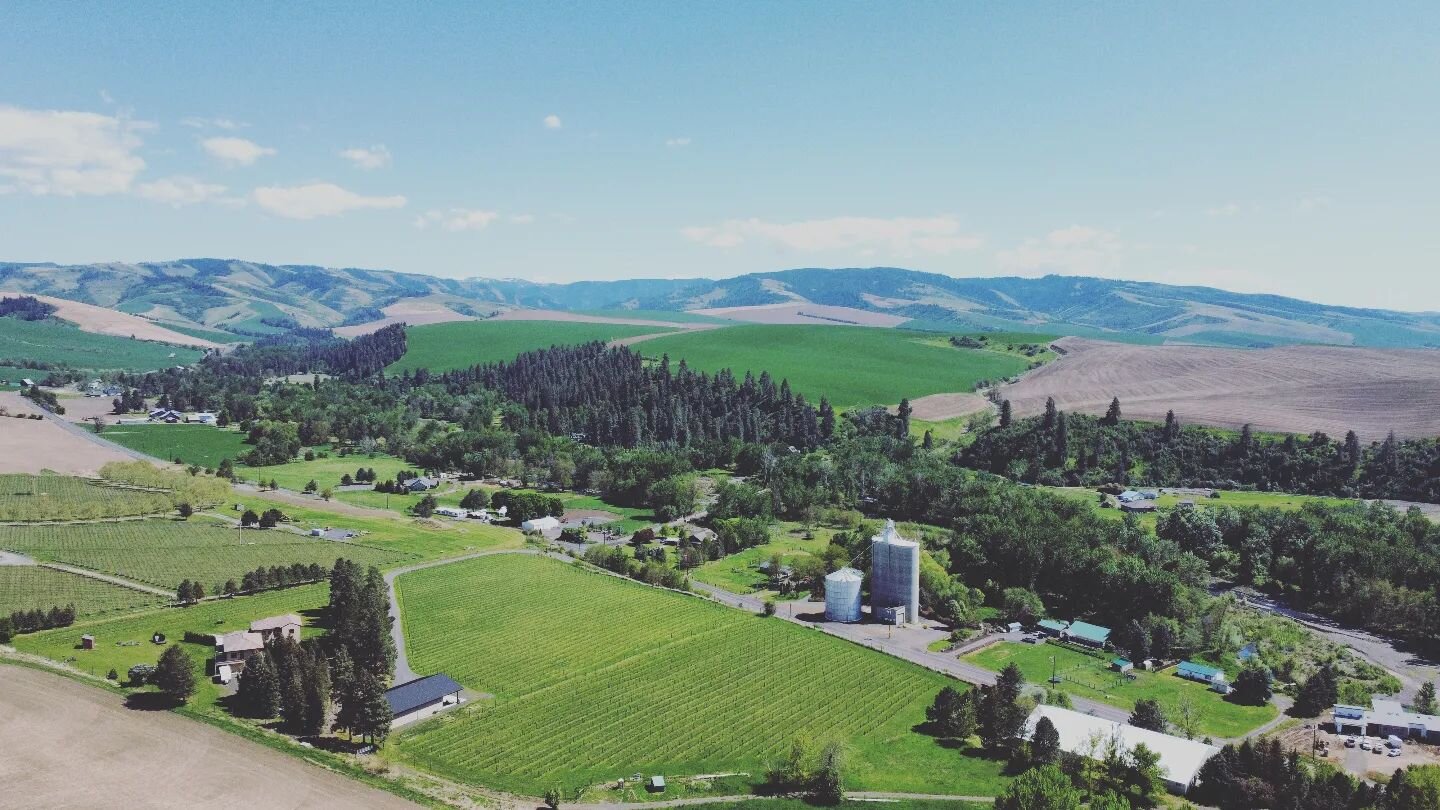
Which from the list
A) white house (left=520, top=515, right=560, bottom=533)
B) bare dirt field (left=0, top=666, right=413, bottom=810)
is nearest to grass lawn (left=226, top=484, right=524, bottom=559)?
white house (left=520, top=515, right=560, bottom=533)

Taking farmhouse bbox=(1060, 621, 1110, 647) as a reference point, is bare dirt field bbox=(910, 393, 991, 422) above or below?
above

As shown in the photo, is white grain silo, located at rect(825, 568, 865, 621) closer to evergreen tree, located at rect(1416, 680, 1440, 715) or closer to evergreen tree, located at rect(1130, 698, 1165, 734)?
evergreen tree, located at rect(1130, 698, 1165, 734)

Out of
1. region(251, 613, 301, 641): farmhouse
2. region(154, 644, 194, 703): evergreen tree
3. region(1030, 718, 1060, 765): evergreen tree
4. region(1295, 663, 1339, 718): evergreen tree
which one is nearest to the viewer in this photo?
region(1030, 718, 1060, 765): evergreen tree

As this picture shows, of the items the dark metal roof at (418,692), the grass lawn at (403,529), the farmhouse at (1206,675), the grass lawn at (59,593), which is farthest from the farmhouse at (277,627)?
the farmhouse at (1206,675)

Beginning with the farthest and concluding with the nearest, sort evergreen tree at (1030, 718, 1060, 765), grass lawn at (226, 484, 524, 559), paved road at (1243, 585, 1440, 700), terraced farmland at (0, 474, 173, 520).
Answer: grass lawn at (226, 484, 524, 559)
terraced farmland at (0, 474, 173, 520)
paved road at (1243, 585, 1440, 700)
evergreen tree at (1030, 718, 1060, 765)

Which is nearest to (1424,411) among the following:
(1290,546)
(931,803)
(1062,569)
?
(1290,546)

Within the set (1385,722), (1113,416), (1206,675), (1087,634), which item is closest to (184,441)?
(1087,634)

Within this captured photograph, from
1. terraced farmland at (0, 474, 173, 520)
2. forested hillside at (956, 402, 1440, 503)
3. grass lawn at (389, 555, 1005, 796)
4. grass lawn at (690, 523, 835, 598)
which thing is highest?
forested hillside at (956, 402, 1440, 503)
